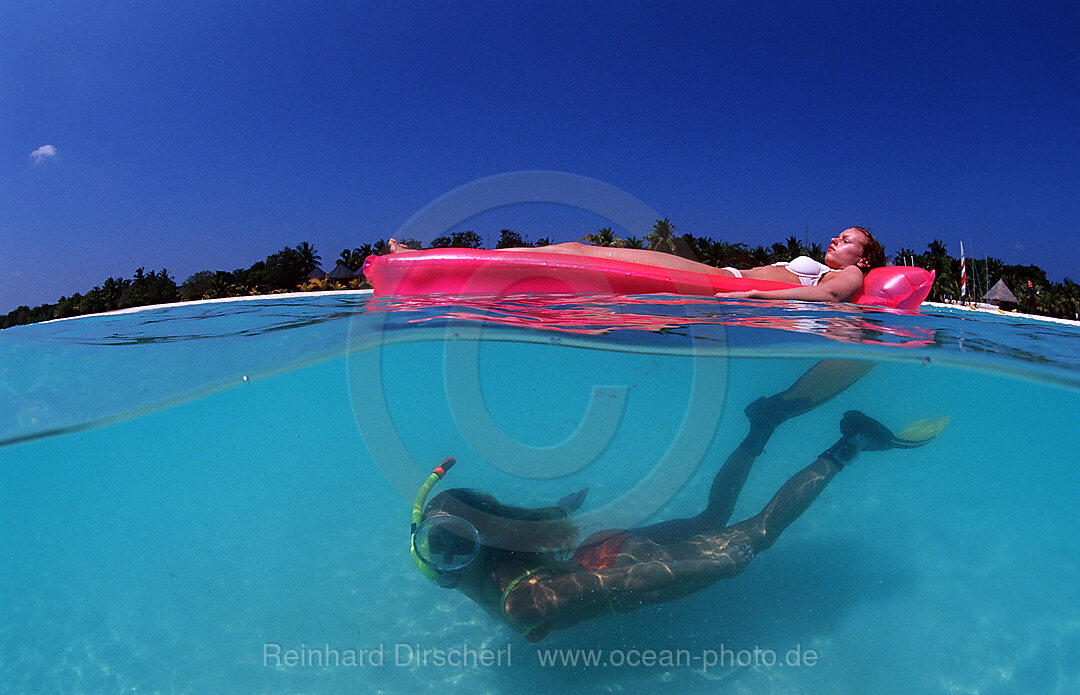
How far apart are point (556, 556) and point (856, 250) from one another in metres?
6.41

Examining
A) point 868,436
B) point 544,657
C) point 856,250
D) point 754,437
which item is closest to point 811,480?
point 754,437

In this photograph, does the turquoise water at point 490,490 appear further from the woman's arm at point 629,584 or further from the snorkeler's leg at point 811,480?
the snorkeler's leg at point 811,480

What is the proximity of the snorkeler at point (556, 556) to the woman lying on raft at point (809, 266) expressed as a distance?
10.5 feet

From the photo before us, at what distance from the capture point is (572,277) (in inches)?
306

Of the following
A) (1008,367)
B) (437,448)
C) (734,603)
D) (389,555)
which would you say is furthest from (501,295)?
(437,448)

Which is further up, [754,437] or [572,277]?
[572,277]

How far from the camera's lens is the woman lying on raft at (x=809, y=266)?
7.69m

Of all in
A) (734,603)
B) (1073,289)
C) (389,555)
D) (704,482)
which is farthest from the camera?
(1073,289)

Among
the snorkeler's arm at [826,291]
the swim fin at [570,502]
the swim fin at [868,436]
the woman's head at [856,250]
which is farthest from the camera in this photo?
the woman's head at [856,250]

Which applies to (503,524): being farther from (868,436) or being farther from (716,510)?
(868,436)

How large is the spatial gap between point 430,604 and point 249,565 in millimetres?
4298

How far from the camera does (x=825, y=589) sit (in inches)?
270

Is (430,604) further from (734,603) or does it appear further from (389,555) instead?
(734,603)

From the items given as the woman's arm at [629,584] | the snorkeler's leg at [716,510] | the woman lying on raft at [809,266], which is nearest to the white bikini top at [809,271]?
the woman lying on raft at [809,266]
